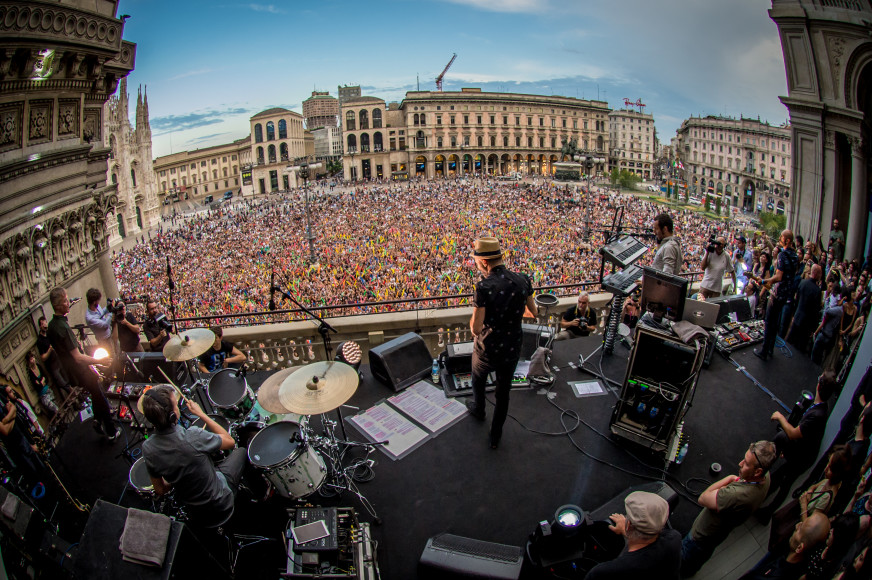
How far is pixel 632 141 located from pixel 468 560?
91.4m

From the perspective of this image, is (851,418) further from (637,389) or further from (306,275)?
(306,275)

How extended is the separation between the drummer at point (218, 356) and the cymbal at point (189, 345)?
3.94 ft

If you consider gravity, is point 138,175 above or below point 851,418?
above

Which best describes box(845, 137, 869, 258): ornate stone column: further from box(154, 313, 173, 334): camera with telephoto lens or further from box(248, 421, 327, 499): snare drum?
box(154, 313, 173, 334): camera with telephoto lens

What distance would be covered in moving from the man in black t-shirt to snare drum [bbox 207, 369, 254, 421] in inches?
167

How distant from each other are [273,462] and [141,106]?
4483 cm

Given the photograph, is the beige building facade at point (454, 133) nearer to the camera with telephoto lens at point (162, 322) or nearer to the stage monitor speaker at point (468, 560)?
the camera with telephoto lens at point (162, 322)

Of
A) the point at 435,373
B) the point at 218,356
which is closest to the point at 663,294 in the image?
the point at 435,373

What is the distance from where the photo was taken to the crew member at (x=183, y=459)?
261 cm

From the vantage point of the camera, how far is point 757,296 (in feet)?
21.6

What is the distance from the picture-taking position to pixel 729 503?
264cm

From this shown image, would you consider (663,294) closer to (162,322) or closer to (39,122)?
(162,322)

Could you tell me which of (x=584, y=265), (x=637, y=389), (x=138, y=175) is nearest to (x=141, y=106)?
(x=138, y=175)

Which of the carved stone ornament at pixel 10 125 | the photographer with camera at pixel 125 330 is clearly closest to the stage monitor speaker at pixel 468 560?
the photographer with camera at pixel 125 330
